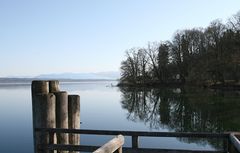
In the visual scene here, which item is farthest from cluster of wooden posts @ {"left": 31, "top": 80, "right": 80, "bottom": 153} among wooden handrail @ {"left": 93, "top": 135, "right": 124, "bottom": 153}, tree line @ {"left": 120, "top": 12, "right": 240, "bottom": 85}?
tree line @ {"left": 120, "top": 12, "right": 240, "bottom": 85}

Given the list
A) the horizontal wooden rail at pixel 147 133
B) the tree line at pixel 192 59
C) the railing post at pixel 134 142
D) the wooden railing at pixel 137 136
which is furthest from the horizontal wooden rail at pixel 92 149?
the tree line at pixel 192 59

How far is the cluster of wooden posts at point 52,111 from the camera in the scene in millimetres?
9430

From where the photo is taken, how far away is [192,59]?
3649 inches

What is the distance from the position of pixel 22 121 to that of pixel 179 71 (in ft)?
242

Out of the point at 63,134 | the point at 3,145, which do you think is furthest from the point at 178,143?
the point at 63,134

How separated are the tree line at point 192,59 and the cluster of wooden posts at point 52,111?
57481 mm

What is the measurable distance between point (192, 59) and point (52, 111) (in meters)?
85.8

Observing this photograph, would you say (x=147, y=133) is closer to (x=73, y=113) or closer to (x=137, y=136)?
(x=137, y=136)

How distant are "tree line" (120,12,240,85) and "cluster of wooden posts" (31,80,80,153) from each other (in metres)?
57.5

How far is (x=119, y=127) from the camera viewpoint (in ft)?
101

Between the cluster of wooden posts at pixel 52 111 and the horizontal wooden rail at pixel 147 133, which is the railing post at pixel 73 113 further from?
the horizontal wooden rail at pixel 147 133

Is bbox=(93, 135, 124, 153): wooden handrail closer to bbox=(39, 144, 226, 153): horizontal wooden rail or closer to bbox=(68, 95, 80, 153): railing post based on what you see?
bbox=(39, 144, 226, 153): horizontal wooden rail

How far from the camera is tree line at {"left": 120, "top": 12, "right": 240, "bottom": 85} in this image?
231 feet

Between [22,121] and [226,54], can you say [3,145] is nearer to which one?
[22,121]
